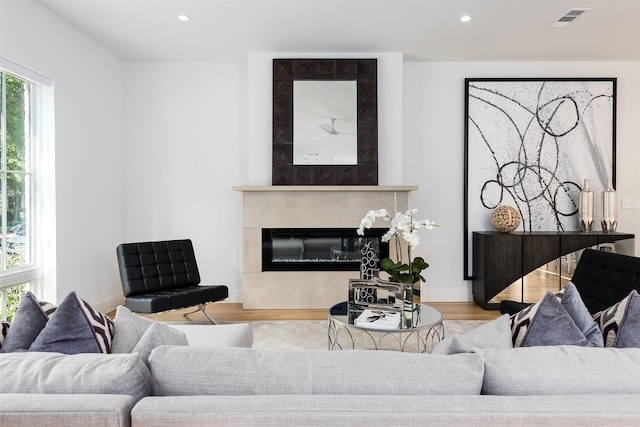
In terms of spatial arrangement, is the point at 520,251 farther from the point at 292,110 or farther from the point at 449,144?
the point at 292,110

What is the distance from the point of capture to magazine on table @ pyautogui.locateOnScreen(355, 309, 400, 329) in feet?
7.11

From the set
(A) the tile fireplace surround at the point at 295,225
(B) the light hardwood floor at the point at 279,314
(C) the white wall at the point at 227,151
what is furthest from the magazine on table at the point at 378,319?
(C) the white wall at the point at 227,151

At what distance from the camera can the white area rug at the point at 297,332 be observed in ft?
10.6

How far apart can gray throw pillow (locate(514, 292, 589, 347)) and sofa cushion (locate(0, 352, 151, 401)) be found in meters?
1.19

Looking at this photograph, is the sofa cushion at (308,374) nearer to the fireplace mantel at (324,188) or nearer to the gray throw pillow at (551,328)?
the gray throw pillow at (551,328)

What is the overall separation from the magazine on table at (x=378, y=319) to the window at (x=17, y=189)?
2627mm

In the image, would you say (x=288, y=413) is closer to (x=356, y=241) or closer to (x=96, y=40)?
(x=356, y=241)

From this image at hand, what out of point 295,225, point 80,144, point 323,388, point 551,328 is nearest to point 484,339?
point 551,328

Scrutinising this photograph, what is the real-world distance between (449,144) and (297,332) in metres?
2.69

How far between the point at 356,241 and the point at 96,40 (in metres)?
3.30

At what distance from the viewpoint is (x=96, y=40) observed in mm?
3982

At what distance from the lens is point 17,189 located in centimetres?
312

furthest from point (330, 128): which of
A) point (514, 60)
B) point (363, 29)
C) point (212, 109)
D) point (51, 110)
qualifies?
point (51, 110)

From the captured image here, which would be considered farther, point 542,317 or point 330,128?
point 330,128
